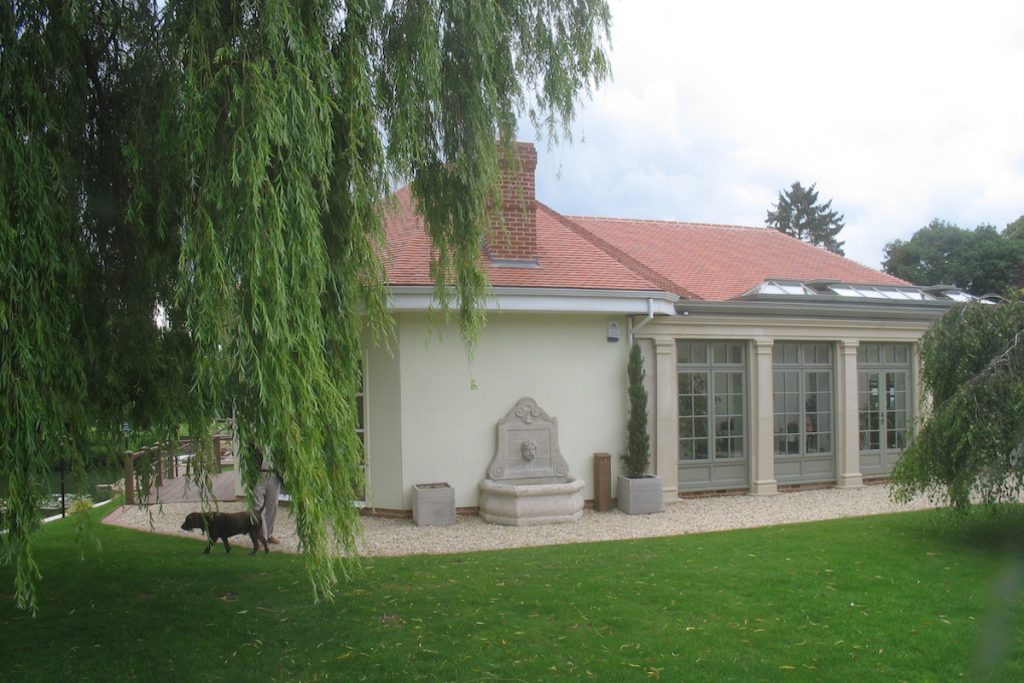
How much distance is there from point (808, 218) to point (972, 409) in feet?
177

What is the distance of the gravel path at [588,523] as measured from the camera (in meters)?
8.98

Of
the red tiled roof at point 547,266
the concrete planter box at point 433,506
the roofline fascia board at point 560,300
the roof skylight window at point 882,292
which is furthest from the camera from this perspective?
the roof skylight window at point 882,292

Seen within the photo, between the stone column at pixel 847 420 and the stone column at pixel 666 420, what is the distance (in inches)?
131

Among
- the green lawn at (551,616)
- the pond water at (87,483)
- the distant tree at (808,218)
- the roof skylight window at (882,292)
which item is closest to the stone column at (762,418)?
the roof skylight window at (882,292)

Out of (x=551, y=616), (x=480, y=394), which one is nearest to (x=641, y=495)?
(x=480, y=394)

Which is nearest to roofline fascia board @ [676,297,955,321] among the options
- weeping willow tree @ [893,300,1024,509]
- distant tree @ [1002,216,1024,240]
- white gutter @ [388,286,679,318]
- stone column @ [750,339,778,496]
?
stone column @ [750,339,778,496]

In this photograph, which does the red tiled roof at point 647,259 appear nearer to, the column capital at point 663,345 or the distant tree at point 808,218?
the column capital at point 663,345

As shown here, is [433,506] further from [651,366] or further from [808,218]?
[808,218]

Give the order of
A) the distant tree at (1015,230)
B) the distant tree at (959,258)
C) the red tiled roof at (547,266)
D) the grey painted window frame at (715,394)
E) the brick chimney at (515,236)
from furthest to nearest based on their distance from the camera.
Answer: the distant tree at (1015,230) < the distant tree at (959,258) < the grey painted window frame at (715,394) < the brick chimney at (515,236) < the red tiled roof at (547,266)

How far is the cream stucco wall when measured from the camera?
408 inches

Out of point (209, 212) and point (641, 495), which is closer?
point (209, 212)

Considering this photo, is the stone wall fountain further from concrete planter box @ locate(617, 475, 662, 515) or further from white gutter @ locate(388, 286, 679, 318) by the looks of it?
white gutter @ locate(388, 286, 679, 318)

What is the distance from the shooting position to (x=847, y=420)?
12836 mm

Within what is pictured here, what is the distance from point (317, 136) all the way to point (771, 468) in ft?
34.1
